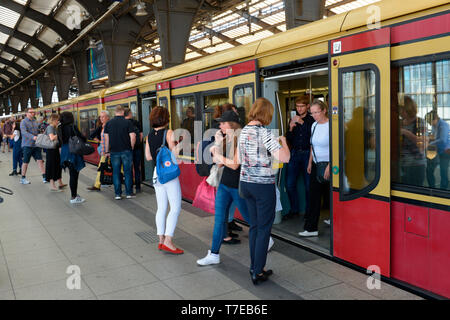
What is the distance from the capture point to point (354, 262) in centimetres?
370

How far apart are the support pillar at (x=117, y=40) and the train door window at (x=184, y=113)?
10035 mm

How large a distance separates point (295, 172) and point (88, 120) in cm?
971

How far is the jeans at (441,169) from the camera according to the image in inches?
114

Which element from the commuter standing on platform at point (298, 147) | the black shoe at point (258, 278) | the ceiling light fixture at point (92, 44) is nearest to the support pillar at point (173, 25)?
the ceiling light fixture at point (92, 44)

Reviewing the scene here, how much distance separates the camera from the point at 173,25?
1144cm

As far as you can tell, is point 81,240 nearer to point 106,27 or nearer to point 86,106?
point 86,106

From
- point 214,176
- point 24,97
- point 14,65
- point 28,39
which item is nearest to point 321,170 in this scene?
point 214,176

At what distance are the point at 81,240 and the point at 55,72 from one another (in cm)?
2668

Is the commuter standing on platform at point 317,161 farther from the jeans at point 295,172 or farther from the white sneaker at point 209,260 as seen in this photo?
the white sneaker at point 209,260

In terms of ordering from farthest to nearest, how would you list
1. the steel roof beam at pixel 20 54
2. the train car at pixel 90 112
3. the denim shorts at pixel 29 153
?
1. the steel roof beam at pixel 20 54
2. the train car at pixel 90 112
3. the denim shorts at pixel 29 153

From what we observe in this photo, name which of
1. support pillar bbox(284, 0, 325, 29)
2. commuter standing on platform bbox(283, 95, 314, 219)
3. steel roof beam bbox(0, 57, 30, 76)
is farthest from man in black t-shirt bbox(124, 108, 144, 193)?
steel roof beam bbox(0, 57, 30, 76)

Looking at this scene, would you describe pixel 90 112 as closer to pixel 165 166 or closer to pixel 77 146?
pixel 77 146

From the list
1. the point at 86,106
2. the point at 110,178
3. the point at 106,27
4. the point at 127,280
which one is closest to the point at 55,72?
the point at 106,27

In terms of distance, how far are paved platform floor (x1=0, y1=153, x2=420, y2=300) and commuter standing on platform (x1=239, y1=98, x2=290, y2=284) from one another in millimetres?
417
